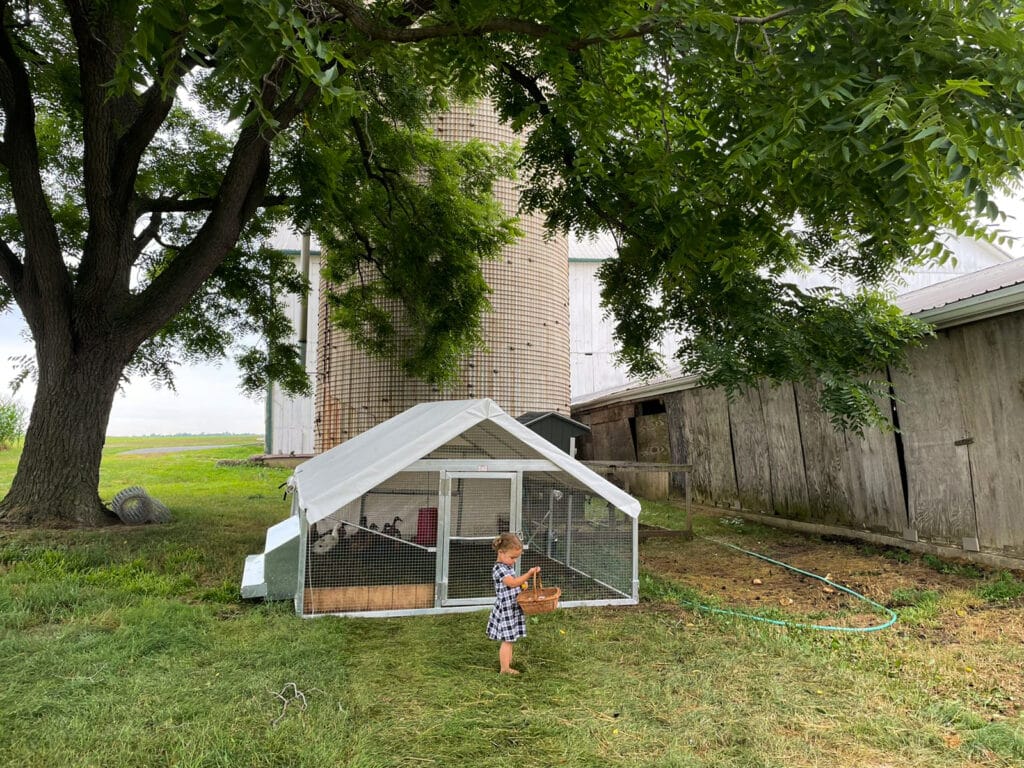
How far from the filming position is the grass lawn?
9.82ft

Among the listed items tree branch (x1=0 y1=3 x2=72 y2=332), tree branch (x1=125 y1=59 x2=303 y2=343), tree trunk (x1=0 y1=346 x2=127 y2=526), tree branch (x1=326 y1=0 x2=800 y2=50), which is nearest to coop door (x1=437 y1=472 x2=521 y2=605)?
tree branch (x1=326 y1=0 x2=800 y2=50)

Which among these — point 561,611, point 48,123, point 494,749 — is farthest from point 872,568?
point 48,123

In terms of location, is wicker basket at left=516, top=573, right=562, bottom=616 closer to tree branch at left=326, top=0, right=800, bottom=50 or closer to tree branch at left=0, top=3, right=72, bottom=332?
tree branch at left=326, top=0, right=800, bottom=50

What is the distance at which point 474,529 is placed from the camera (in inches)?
244

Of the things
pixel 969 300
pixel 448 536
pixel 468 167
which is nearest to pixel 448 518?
pixel 448 536

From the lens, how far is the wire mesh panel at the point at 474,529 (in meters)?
5.63

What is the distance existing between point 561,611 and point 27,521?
21.9 feet

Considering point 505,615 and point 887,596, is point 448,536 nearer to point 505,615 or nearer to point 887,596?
point 505,615

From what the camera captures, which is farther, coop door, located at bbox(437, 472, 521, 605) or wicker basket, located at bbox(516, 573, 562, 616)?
coop door, located at bbox(437, 472, 521, 605)

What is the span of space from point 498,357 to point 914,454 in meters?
7.37

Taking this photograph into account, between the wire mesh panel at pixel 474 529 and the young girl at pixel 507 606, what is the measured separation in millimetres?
1337

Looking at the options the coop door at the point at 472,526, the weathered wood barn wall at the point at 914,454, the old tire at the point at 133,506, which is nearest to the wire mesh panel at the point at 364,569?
the coop door at the point at 472,526

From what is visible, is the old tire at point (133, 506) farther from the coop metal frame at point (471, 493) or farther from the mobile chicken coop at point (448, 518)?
the coop metal frame at point (471, 493)

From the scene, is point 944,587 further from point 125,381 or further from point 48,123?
point 48,123
